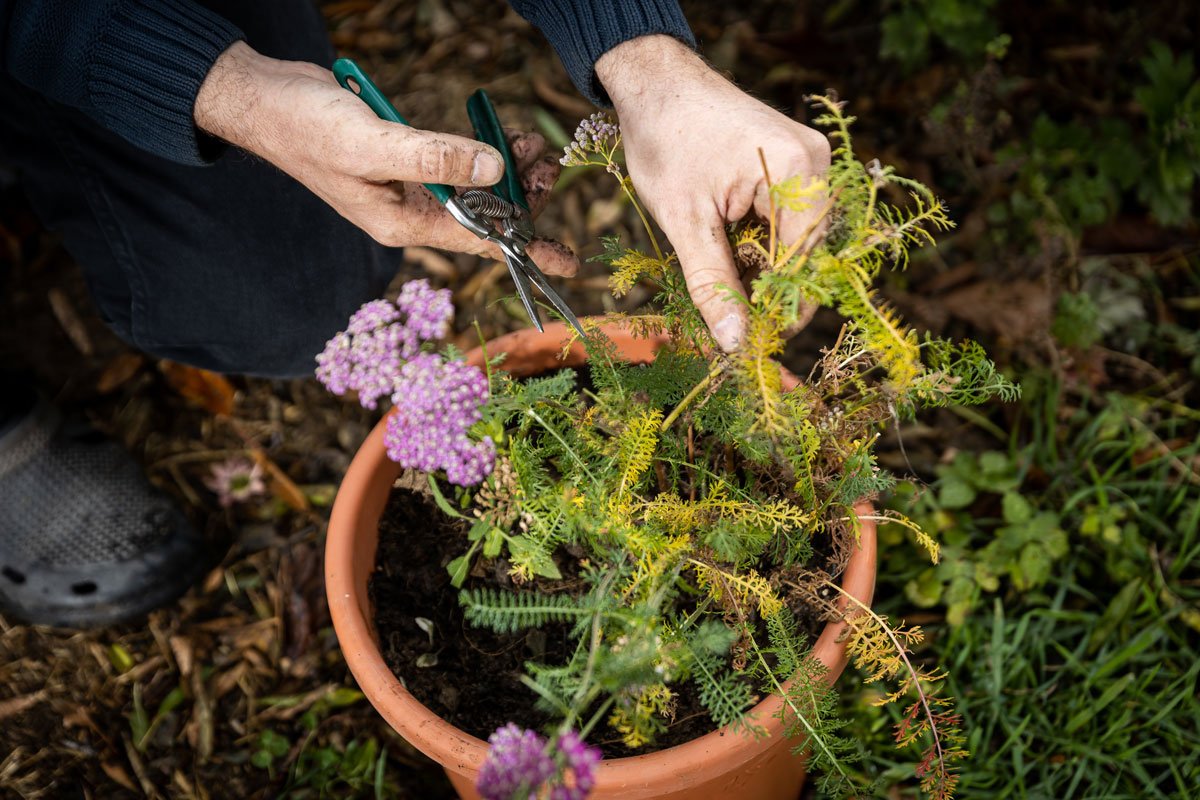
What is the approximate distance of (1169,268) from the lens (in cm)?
246

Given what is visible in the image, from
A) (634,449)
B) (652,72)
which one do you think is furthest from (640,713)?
(652,72)

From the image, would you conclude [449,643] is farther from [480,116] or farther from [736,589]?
[480,116]

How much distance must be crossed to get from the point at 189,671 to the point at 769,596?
1512 mm

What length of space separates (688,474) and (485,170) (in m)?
0.65

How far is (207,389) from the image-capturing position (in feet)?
8.25

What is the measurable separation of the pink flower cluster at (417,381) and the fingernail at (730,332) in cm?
32

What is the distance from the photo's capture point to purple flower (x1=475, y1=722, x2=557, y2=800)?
2.89ft

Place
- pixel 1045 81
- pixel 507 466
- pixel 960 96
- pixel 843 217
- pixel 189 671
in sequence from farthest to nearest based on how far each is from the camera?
1. pixel 1045 81
2. pixel 960 96
3. pixel 189 671
4. pixel 507 466
5. pixel 843 217

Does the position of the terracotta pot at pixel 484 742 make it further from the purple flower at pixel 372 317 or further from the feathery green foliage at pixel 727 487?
the purple flower at pixel 372 317

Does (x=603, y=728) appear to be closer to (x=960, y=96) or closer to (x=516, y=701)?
(x=516, y=701)

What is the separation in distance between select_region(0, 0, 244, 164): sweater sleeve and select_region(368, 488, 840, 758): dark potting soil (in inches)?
31.0

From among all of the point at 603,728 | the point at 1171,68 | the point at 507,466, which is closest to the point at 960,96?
the point at 1171,68

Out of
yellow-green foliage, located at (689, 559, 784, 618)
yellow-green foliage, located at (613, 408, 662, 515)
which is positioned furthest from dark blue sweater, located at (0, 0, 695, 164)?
yellow-green foliage, located at (689, 559, 784, 618)

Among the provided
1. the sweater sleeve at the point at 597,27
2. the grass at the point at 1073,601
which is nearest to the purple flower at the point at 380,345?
the sweater sleeve at the point at 597,27
